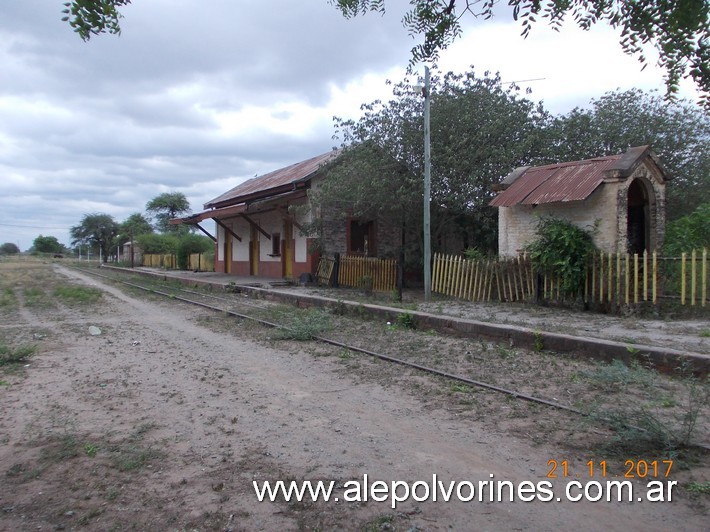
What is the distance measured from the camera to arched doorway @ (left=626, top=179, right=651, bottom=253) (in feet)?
45.4

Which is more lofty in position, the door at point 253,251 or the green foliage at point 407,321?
the door at point 253,251

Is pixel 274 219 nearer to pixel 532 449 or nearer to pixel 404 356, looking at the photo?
pixel 404 356

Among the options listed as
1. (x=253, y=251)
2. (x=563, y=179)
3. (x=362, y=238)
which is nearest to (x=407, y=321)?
(x=563, y=179)

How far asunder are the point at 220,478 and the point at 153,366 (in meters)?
4.19

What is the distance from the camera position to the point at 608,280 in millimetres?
11469

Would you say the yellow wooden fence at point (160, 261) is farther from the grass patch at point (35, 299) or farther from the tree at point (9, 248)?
the tree at point (9, 248)

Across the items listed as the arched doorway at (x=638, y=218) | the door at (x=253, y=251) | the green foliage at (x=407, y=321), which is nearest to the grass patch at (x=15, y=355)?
the green foliage at (x=407, y=321)

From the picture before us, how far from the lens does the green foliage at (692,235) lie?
1307 centimetres

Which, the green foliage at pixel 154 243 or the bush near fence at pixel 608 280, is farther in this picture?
the green foliage at pixel 154 243

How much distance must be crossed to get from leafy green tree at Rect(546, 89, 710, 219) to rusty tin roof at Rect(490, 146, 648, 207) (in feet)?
14.1

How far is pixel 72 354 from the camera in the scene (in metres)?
8.32

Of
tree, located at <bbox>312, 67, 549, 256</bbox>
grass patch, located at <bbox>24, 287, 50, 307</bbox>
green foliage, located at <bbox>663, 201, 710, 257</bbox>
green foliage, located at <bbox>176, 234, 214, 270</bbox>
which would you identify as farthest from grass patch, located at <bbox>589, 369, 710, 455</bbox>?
green foliage, located at <bbox>176, 234, 214, 270</bbox>

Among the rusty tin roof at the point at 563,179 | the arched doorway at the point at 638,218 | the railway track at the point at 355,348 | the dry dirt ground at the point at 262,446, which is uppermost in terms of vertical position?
the rusty tin roof at the point at 563,179

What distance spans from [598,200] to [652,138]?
802 cm
